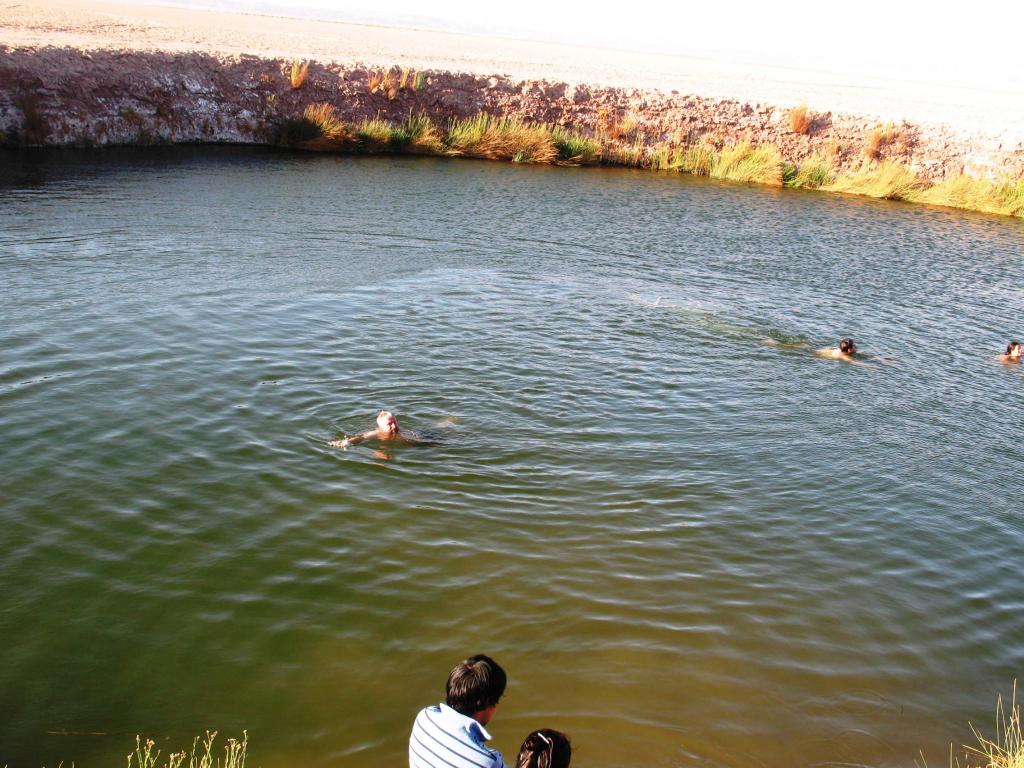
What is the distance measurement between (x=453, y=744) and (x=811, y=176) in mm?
33661

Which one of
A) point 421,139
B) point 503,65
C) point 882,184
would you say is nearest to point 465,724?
point 421,139

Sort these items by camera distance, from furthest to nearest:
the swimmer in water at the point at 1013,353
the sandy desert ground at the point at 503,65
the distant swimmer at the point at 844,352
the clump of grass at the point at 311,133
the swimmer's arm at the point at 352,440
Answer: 1. the sandy desert ground at the point at 503,65
2. the clump of grass at the point at 311,133
3. the swimmer in water at the point at 1013,353
4. the distant swimmer at the point at 844,352
5. the swimmer's arm at the point at 352,440

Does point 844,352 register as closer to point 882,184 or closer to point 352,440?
point 352,440

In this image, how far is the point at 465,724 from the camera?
4633mm

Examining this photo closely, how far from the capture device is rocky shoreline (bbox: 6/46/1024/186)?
1109 inches

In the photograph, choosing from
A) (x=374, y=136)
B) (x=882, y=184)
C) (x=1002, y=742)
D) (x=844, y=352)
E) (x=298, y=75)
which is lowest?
(x=1002, y=742)

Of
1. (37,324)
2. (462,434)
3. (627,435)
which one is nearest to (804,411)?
(627,435)

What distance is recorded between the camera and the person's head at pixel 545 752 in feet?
14.7

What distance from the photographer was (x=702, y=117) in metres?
38.3

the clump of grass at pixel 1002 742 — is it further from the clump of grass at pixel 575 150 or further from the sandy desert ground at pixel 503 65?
the sandy desert ground at pixel 503 65

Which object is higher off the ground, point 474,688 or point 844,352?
point 474,688

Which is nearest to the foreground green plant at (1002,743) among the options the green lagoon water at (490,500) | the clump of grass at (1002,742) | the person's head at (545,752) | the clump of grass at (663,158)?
the clump of grass at (1002,742)

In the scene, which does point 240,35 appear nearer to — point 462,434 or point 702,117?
point 702,117

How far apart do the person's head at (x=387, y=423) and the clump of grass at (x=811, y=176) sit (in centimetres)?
2761
